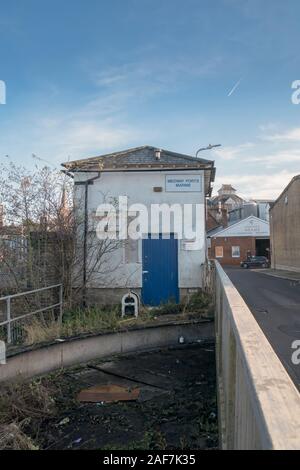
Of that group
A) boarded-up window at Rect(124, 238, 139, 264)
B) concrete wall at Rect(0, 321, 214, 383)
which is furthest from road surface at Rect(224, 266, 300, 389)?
boarded-up window at Rect(124, 238, 139, 264)

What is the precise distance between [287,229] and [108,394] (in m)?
24.1

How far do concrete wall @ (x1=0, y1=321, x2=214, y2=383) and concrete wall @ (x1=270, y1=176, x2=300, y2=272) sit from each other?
17507mm

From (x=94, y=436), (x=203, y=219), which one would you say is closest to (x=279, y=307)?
(x=203, y=219)

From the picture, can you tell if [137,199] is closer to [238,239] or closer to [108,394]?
[108,394]

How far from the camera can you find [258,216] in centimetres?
4906

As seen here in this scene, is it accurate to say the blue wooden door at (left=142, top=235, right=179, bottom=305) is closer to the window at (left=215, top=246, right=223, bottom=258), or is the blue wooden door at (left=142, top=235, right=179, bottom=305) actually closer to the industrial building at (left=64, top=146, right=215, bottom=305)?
the industrial building at (left=64, top=146, right=215, bottom=305)

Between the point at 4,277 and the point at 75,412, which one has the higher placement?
the point at 4,277

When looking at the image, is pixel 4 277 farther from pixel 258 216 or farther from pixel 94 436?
pixel 258 216

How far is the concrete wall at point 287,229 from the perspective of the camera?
83.3 feet

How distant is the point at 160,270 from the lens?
12.3 metres

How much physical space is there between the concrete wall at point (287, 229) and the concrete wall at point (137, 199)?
14878 mm

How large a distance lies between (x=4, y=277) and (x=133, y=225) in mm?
4143

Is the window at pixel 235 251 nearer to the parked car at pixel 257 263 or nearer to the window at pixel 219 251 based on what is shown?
the window at pixel 219 251

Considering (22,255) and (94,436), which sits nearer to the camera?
(94,436)
